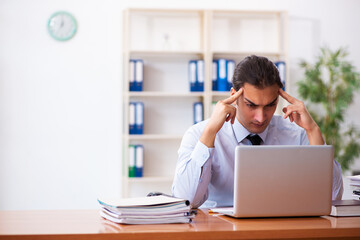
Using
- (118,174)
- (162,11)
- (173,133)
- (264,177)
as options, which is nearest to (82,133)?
(118,174)

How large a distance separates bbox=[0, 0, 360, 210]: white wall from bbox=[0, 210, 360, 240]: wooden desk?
287cm

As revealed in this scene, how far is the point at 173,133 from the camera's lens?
4664 mm

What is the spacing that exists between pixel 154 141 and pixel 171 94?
488 mm

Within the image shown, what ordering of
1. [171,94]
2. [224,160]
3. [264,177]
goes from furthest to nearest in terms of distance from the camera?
1. [171,94]
2. [224,160]
3. [264,177]

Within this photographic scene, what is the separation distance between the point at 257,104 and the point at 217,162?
32 cm

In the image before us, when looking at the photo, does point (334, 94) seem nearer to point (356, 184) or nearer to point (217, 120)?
point (356, 184)

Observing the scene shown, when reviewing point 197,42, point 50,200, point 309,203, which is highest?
point 197,42

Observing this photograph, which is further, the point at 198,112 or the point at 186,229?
the point at 198,112

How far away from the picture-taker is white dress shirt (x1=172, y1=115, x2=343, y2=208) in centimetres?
212

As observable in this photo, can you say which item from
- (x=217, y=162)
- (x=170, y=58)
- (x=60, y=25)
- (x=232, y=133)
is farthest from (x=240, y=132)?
(x=60, y=25)

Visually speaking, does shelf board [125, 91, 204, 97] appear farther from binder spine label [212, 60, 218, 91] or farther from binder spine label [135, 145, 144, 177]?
binder spine label [135, 145, 144, 177]

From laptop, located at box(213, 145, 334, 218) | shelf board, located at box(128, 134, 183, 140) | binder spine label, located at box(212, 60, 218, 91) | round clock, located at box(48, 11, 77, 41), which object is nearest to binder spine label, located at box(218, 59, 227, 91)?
binder spine label, located at box(212, 60, 218, 91)

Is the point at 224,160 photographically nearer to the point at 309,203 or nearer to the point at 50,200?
the point at 309,203

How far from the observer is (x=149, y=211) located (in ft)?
5.50
